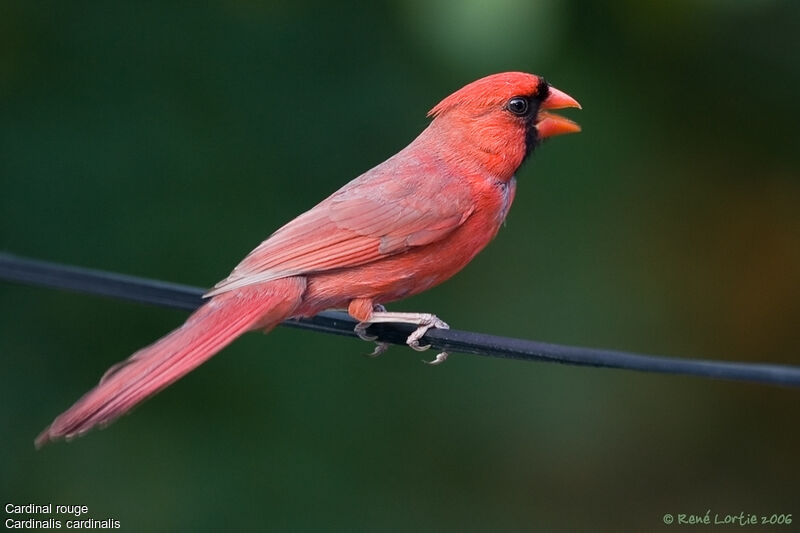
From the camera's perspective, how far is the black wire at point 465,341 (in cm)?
213

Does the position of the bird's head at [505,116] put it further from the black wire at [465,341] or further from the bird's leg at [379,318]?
the black wire at [465,341]

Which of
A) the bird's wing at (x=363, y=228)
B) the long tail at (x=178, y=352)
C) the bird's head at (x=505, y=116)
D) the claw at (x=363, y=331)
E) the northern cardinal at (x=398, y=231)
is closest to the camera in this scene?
the long tail at (x=178, y=352)

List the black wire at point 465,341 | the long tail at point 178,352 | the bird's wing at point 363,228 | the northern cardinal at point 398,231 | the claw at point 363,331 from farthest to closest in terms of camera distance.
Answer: the claw at point 363,331 → the bird's wing at point 363,228 → the northern cardinal at point 398,231 → the long tail at point 178,352 → the black wire at point 465,341

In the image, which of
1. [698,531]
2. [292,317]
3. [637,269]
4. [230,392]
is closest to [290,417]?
[230,392]

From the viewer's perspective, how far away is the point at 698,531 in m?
4.85

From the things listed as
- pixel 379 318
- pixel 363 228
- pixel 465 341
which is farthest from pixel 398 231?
pixel 465 341

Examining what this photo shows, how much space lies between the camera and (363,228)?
3361 millimetres

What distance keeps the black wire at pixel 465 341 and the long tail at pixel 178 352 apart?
0.22 feet

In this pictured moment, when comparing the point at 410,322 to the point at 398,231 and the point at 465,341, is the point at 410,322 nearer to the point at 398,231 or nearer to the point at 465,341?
the point at 398,231

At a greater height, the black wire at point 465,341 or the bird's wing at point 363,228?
the bird's wing at point 363,228

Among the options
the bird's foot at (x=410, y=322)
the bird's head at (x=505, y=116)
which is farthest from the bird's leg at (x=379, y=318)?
the bird's head at (x=505, y=116)

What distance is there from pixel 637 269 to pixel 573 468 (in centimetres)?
88

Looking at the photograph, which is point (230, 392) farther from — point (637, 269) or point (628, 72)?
point (628, 72)

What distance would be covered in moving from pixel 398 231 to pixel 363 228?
4.3 inches
